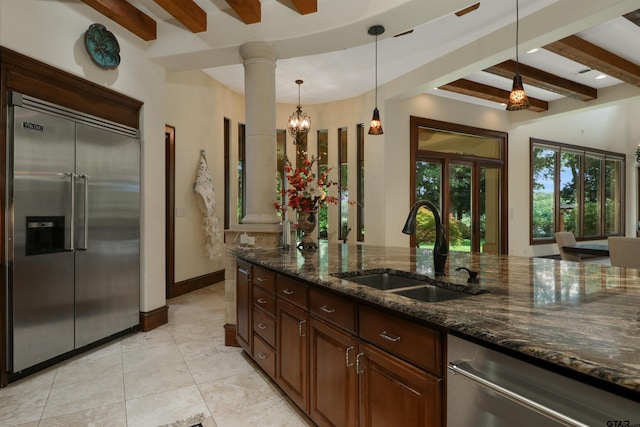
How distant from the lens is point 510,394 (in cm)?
92

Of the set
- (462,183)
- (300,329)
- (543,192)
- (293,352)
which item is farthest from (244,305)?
(543,192)

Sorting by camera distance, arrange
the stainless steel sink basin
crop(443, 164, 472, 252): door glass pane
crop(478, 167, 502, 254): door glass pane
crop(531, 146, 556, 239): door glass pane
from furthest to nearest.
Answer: crop(531, 146, 556, 239): door glass pane < crop(478, 167, 502, 254): door glass pane < crop(443, 164, 472, 252): door glass pane < the stainless steel sink basin

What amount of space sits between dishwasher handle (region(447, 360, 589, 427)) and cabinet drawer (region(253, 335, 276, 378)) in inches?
60.2

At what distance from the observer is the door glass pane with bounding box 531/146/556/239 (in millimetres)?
7684

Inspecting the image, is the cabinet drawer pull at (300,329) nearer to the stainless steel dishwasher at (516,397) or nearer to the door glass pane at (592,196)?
the stainless steel dishwasher at (516,397)

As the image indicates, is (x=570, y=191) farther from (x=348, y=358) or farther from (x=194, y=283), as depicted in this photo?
(x=348, y=358)

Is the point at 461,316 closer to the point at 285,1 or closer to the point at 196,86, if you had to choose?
the point at 285,1

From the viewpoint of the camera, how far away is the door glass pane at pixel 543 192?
7684 millimetres

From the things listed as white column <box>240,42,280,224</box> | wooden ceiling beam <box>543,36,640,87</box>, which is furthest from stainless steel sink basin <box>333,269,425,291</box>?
wooden ceiling beam <box>543,36,640,87</box>

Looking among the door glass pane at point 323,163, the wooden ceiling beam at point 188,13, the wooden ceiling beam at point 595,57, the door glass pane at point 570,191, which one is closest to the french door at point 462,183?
the door glass pane at point 323,163

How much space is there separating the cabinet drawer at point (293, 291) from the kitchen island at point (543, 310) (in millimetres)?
75

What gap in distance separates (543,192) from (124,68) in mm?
7952

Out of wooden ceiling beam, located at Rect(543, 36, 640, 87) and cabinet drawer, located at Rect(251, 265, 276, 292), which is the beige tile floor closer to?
cabinet drawer, located at Rect(251, 265, 276, 292)

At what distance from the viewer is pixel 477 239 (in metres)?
6.90
